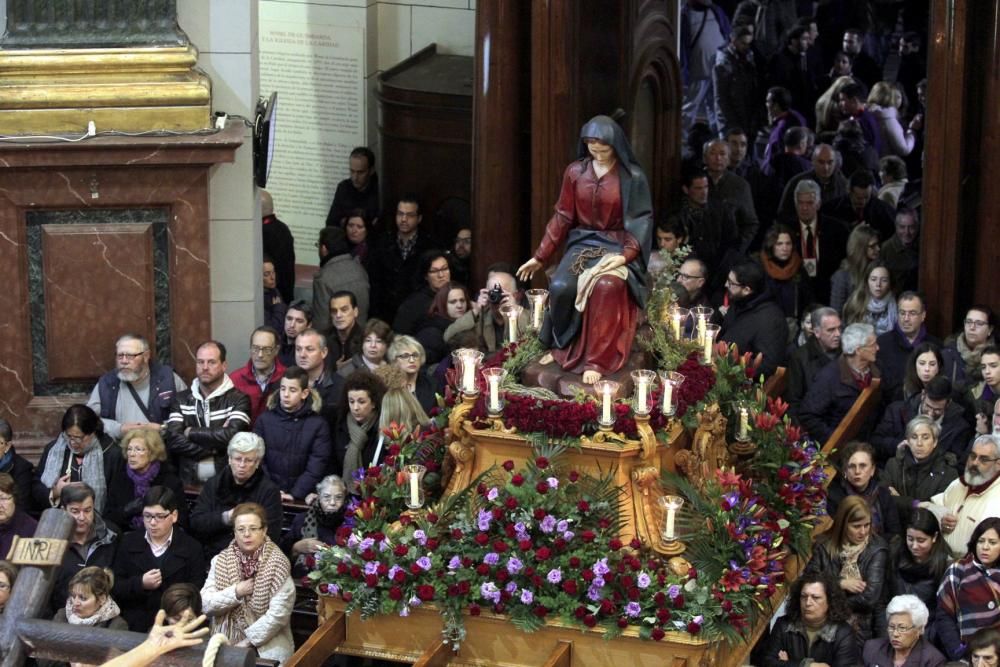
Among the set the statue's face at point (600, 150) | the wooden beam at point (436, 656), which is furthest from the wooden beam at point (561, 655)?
the statue's face at point (600, 150)

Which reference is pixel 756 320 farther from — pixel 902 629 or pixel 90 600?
pixel 90 600

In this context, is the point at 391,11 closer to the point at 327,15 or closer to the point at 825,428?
the point at 327,15

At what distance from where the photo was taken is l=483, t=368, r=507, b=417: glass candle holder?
11766 mm

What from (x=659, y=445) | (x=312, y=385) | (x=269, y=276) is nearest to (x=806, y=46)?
(x=269, y=276)

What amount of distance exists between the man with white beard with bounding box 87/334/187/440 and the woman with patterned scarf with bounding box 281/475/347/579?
4.83 feet

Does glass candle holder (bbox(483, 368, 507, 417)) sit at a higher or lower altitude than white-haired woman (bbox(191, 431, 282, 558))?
higher

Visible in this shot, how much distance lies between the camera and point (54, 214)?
14.3m

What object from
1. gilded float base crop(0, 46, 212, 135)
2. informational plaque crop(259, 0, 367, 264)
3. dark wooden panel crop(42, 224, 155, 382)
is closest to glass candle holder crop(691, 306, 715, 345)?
gilded float base crop(0, 46, 212, 135)

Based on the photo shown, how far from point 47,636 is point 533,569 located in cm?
477

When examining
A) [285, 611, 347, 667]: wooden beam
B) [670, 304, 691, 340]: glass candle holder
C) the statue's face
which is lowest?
[285, 611, 347, 667]: wooden beam

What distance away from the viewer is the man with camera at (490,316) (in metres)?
14.5

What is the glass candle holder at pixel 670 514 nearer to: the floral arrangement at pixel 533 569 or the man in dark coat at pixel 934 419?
the floral arrangement at pixel 533 569

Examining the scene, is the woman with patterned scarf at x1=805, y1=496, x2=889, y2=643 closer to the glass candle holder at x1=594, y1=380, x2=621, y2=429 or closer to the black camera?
the glass candle holder at x1=594, y1=380, x2=621, y2=429

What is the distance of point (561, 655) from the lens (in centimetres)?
1121
